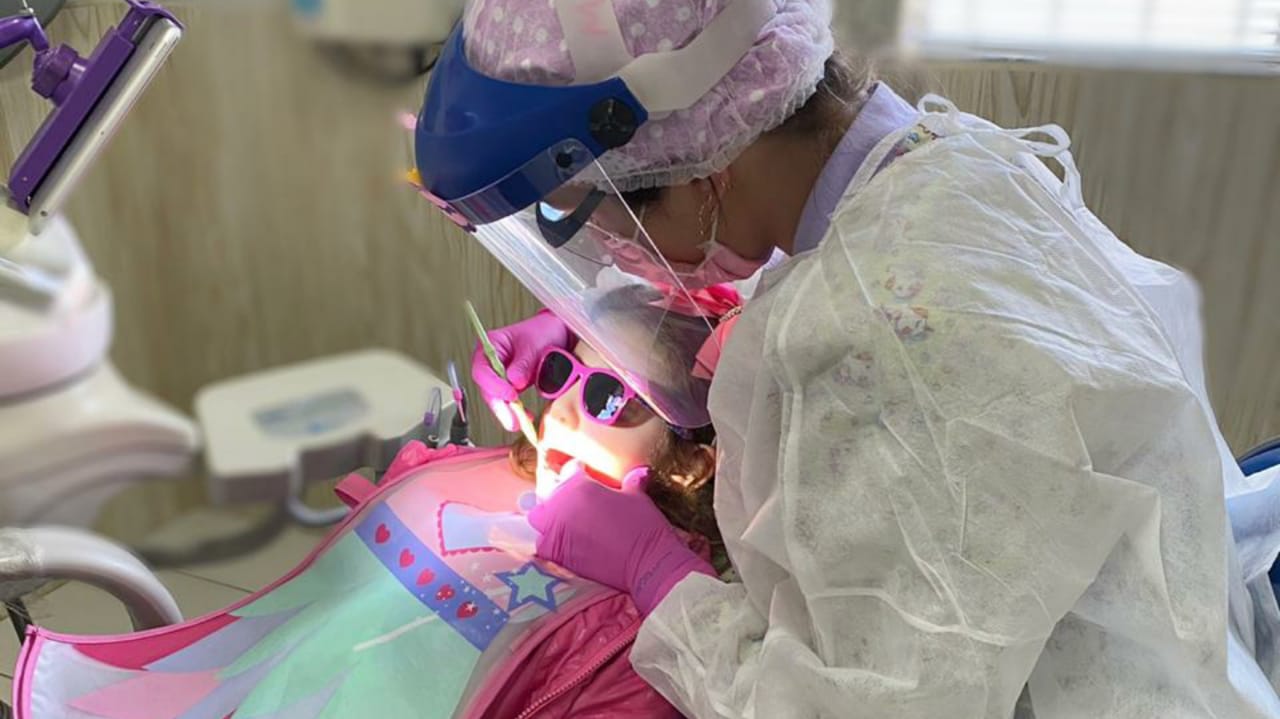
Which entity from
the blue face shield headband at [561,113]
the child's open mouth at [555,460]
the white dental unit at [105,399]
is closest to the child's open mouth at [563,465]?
the child's open mouth at [555,460]

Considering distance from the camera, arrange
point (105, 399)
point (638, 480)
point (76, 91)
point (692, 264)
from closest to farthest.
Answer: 1. point (105, 399)
2. point (76, 91)
3. point (692, 264)
4. point (638, 480)

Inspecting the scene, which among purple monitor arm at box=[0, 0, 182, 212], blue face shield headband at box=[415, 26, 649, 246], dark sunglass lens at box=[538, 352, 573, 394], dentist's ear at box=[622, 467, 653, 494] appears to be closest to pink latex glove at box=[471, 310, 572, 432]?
dark sunglass lens at box=[538, 352, 573, 394]

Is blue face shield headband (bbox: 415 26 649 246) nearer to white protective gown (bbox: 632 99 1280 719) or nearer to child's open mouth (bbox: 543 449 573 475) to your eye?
white protective gown (bbox: 632 99 1280 719)

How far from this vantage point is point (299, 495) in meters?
0.39

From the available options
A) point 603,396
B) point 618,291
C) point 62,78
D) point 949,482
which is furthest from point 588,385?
point 62,78

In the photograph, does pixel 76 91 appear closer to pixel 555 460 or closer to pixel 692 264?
pixel 692 264

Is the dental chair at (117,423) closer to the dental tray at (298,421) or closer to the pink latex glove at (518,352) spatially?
the dental tray at (298,421)

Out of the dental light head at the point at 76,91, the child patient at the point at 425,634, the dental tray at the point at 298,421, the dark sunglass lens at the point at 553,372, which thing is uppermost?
the dental light head at the point at 76,91

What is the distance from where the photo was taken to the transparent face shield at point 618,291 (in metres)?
0.73

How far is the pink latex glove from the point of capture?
0.93 m

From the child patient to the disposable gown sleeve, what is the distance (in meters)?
0.17

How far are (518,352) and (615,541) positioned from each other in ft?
0.70

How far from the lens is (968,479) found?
0.62 meters

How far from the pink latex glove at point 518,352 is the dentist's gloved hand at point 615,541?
10 cm
